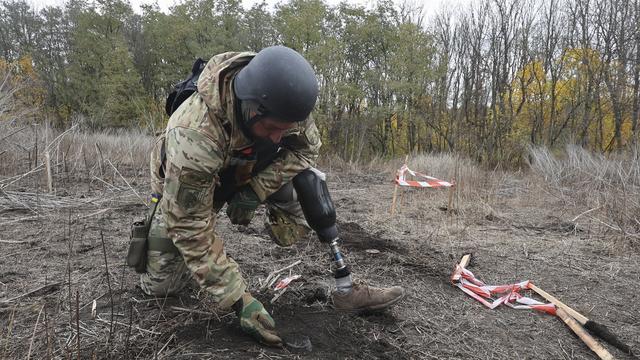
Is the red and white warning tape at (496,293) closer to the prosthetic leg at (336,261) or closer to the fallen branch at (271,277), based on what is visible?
the prosthetic leg at (336,261)

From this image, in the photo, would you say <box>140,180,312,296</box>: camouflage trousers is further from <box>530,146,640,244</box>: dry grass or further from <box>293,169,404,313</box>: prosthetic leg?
<box>530,146,640,244</box>: dry grass

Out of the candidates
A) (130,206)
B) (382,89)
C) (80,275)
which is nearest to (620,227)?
(80,275)

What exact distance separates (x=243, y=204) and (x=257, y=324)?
0.84 meters

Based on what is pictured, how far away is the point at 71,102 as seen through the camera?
71.1ft

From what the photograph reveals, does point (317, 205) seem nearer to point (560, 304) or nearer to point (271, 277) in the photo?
point (271, 277)

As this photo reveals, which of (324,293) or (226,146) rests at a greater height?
(226,146)

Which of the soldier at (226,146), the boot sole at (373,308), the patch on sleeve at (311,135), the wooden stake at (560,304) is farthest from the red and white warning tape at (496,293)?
the patch on sleeve at (311,135)

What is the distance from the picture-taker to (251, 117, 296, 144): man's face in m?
1.77

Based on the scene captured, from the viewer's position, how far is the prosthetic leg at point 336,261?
2168 mm

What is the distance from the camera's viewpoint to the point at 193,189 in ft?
5.76

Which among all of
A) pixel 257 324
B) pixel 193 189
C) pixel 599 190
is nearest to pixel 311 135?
pixel 193 189

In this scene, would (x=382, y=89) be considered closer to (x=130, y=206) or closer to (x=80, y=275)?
(x=130, y=206)

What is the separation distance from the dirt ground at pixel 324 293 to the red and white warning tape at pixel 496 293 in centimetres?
6

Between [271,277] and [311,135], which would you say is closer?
[311,135]
